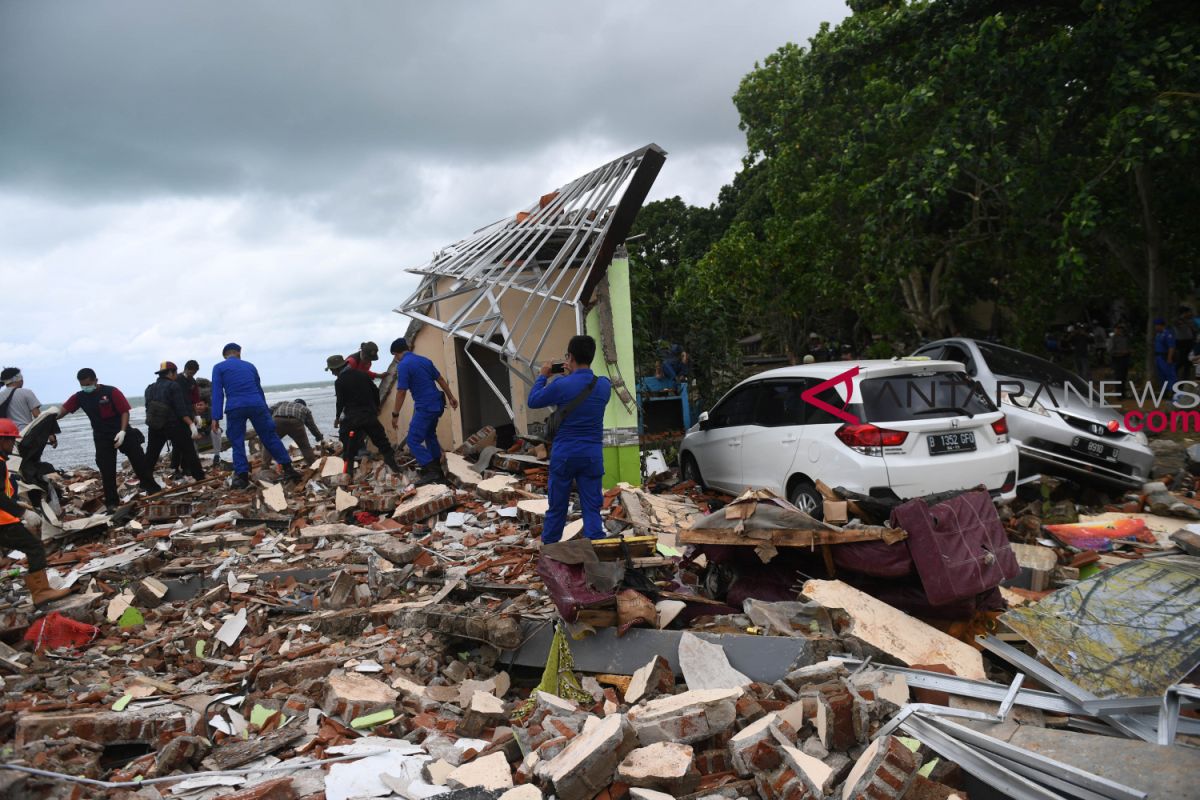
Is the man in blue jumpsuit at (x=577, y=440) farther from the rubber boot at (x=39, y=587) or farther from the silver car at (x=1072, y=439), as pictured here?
the silver car at (x=1072, y=439)

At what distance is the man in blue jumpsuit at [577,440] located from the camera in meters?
6.15

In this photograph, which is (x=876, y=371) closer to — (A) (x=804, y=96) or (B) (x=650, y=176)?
(B) (x=650, y=176)

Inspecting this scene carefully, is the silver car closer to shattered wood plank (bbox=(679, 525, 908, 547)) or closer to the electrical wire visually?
shattered wood plank (bbox=(679, 525, 908, 547))

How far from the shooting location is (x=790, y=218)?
2233 cm

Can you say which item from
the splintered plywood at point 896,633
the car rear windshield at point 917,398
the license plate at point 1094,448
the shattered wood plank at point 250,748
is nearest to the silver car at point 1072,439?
the license plate at point 1094,448

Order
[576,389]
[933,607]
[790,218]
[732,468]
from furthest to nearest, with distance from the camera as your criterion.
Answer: [790,218], [732,468], [576,389], [933,607]

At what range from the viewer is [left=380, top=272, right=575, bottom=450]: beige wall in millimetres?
10508

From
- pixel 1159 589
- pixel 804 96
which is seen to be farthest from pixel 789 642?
pixel 804 96

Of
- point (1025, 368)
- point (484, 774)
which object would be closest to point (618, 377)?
point (1025, 368)

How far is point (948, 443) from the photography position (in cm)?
680

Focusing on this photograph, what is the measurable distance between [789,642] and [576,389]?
2.70 metres

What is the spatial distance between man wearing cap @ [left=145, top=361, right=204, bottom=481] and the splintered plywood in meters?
9.38

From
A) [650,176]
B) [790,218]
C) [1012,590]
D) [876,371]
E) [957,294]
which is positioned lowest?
[1012,590]

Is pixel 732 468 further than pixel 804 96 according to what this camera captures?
No
